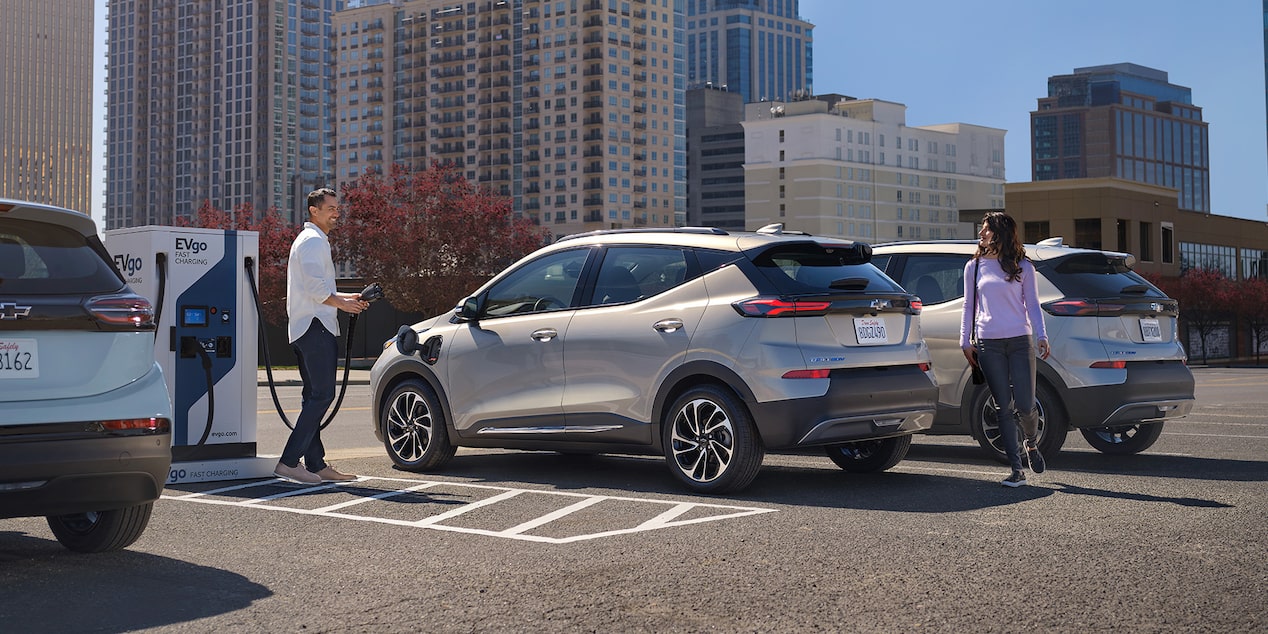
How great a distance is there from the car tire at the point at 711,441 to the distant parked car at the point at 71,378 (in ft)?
10.7

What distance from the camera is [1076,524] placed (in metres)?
6.58

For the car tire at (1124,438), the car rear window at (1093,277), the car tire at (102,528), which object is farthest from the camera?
the car tire at (1124,438)

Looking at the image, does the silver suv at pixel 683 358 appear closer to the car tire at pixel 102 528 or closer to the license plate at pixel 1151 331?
the license plate at pixel 1151 331

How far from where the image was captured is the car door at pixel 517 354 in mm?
8703

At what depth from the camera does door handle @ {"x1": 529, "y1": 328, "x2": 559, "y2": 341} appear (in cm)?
871

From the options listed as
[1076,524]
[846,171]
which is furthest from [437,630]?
[846,171]

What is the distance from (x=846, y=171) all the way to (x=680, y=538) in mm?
166568

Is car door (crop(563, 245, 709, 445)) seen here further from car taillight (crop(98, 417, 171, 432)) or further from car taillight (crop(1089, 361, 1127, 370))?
car taillight (crop(1089, 361, 1127, 370))

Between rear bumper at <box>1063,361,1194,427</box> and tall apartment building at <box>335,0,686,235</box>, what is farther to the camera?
tall apartment building at <box>335,0,686,235</box>

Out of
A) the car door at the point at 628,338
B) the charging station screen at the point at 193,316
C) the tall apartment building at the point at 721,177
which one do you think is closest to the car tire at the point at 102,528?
the charging station screen at the point at 193,316

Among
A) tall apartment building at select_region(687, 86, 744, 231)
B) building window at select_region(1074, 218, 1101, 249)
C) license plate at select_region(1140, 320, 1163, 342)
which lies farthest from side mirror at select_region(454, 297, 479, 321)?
tall apartment building at select_region(687, 86, 744, 231)

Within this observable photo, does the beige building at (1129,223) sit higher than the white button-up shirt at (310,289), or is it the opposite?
the beige building at (1129,223)

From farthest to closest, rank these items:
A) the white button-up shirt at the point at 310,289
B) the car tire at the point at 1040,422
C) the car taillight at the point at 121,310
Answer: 1. the car tire at the point at 1040,422
2. the white button-up shirt at the point at 310,289
3. the car taillight at the point at 121,310

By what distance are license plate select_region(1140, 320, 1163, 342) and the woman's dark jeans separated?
192 cm
